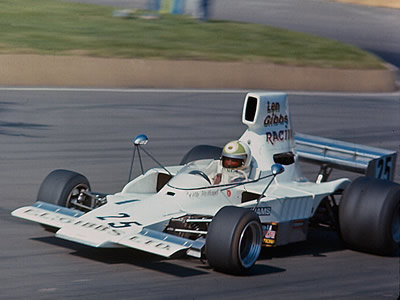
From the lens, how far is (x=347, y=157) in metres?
10.1

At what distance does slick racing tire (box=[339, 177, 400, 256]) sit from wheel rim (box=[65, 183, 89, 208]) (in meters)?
2.73

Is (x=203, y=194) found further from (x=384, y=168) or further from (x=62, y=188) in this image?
(x=384, y=168)

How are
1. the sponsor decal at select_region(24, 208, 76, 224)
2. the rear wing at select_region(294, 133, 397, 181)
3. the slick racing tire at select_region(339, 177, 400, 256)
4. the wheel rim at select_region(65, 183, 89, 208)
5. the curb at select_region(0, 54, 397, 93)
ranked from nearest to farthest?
the sponsor decal at select_region(24, 208, 76, 224)
the slick racing tire at select_region(339, 177, 400, 256)
the wheel rim at select_region(65, 183, 89, 208)
the rear wing at select_region(294, 133, 397, 181)
the curb at select_region(0, 54, 397, 93)

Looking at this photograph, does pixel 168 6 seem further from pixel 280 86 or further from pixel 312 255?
pixel 312 255

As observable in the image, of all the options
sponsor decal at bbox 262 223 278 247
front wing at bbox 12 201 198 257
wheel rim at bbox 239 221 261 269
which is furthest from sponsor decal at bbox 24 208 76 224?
sponsor decal at bbox 262 223 278 247

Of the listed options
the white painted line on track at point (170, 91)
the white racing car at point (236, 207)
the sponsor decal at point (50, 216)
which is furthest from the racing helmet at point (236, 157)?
the white painted line on track at point (170, 91)

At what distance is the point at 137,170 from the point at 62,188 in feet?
14.2

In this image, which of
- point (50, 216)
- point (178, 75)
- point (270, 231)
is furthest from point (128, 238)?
point (178, 75)

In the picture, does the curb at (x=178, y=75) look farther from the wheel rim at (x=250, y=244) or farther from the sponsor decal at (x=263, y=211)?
the wheel rim at (x=250, y=244)

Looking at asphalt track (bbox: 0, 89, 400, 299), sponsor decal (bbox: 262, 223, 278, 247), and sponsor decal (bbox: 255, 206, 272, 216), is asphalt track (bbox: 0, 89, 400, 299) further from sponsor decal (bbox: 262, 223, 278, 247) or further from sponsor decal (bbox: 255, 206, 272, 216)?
Answer: sponsor decal (bbox: 255, 206, 272, 216)

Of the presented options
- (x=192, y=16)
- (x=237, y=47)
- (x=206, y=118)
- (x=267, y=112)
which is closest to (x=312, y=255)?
(x=267, y=112)

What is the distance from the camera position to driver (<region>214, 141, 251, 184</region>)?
8711 millimetres

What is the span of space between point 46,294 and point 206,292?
1.35 meters

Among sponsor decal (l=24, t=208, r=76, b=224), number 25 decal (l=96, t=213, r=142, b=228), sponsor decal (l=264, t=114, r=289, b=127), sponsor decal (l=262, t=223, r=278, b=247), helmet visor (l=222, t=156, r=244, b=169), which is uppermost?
sponsor decal (l=264, t=114, r=289, b=127)
